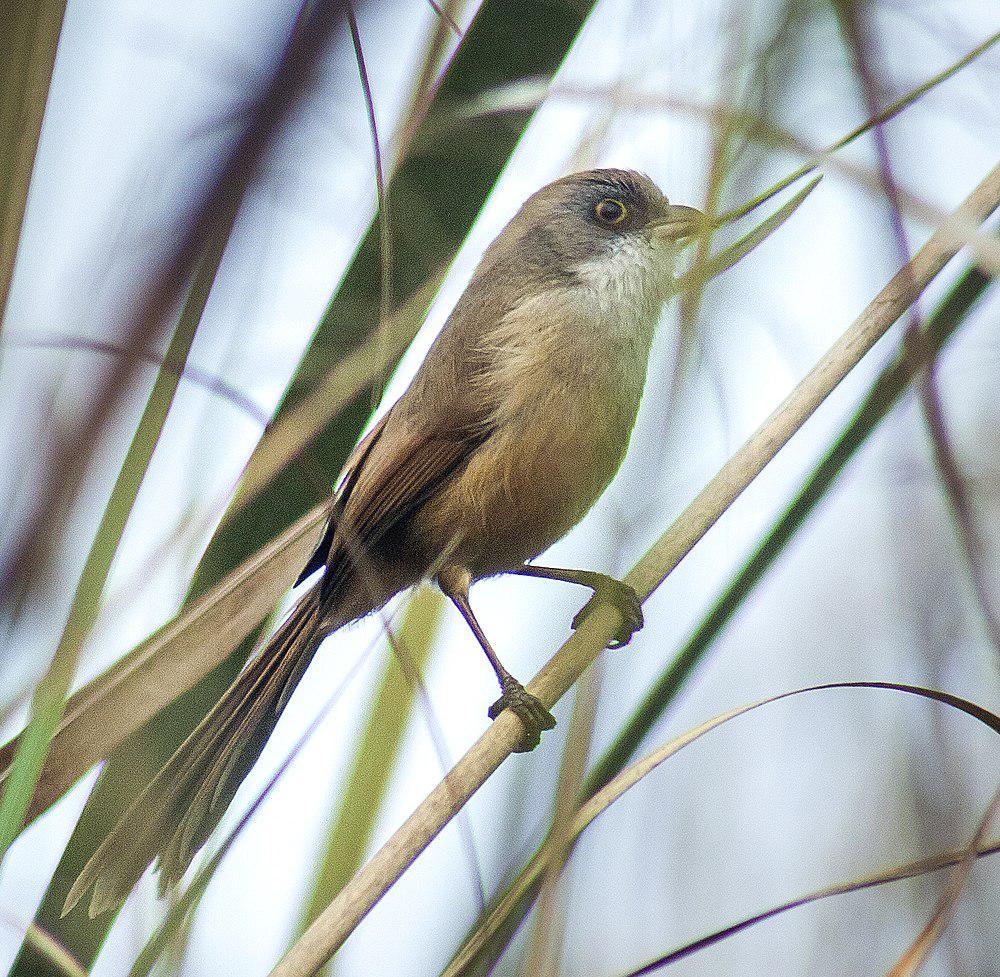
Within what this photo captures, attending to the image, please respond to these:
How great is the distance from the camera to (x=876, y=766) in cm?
278

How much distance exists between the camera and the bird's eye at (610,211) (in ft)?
9.32

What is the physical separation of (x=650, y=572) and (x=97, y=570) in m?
0.89

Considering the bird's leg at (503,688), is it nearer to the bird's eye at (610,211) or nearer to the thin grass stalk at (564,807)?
the thin grass stalk at (564,807)

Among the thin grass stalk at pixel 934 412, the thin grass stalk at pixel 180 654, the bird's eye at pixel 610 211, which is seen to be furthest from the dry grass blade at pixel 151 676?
the bird's eye at pixel 610 211

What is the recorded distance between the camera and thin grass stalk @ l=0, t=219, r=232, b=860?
1027mm

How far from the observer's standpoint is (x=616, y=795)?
4.44ft

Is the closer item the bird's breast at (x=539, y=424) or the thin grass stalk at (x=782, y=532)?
the thin grass stalk at (x=782, y=532)

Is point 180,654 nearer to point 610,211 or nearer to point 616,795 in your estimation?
point 616,795

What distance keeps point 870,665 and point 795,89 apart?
1896 mm

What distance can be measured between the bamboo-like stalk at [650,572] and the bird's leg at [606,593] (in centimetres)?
3

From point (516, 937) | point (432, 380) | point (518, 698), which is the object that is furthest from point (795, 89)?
point (432, 380)

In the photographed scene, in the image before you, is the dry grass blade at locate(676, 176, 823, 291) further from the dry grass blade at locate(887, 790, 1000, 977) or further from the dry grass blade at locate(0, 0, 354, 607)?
the dry grass blade at locate(887, 790, 1000, 977)

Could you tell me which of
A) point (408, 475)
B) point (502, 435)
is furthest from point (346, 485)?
point (502, 435)

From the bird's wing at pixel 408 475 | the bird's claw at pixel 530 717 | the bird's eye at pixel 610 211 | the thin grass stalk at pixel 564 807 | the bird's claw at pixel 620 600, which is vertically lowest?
the thin grass stalk at pixel 564 807
